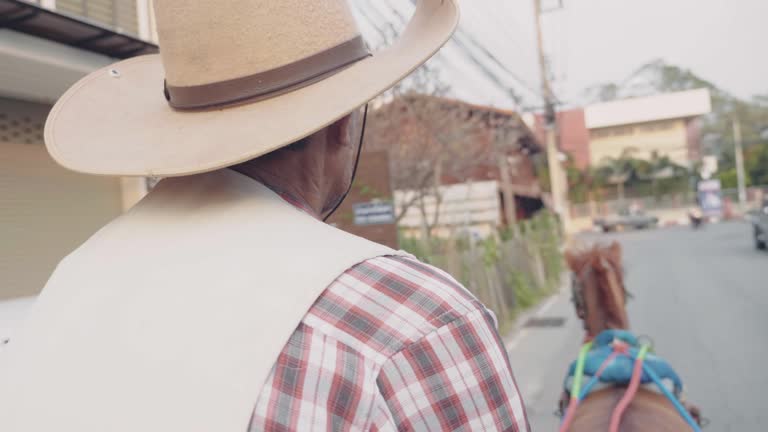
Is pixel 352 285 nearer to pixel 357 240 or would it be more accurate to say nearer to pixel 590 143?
pixel 357 240

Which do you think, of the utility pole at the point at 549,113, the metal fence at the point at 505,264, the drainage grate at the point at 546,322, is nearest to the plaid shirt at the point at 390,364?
the metal fence at the point at 505,264

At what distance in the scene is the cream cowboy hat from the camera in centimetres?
102

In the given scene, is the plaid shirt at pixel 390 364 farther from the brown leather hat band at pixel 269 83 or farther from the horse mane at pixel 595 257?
the horse mane at pixel 595 257

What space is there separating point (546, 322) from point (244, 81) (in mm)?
9339

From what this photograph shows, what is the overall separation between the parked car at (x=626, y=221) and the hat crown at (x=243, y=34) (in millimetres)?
38806

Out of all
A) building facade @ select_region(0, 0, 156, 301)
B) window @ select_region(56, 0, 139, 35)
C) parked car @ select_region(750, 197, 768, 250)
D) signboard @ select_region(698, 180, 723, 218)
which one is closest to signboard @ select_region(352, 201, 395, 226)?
building facade @ select_region(0, 0, 156, 301)

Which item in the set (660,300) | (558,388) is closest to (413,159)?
(660,300)

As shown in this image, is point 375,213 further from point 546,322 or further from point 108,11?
point 546,322

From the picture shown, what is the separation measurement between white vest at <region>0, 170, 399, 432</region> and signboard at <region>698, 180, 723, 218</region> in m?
A: 42.1

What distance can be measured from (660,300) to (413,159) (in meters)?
4.68

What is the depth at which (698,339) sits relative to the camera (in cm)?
812

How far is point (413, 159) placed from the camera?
11523 mm

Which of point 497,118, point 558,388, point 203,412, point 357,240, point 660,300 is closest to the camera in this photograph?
point 203,412

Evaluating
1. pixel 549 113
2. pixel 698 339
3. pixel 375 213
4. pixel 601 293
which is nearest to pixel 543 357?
pixel 698 339
